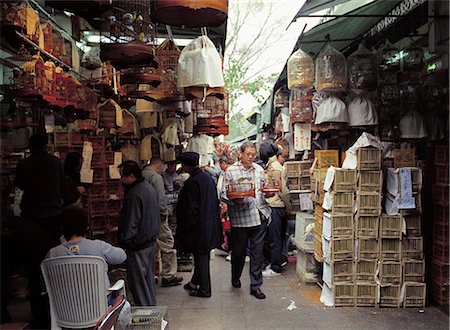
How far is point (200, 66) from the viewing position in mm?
4375

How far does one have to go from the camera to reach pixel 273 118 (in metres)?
12.8

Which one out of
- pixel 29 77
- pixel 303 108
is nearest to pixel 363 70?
pixel 303 108

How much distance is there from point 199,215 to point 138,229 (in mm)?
1550

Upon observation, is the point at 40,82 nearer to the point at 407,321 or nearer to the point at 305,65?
the point at 305,65

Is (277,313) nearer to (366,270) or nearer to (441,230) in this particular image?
(366,270)

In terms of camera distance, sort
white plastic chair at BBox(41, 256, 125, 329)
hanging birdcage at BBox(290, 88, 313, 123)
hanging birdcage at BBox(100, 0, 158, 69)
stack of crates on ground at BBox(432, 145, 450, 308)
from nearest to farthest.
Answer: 1. white plastic chair at BBox(41, 256, 125, 329)
2. hanging birdcage at BBox(100, 0, 158, 69)
3. stack of crates on ground at BBox(432, 145, 450, 308)
4. hanging birdcage at BBox(290, 88, 313, 123)

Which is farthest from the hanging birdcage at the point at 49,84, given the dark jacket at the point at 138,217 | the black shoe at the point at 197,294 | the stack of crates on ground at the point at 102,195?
the black shoe at the point at 197,294

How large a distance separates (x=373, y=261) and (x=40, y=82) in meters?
4.73

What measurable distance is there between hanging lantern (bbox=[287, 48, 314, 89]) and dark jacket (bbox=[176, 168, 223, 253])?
2.17 m

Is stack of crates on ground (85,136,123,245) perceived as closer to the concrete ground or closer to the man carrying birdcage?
the concrete ground

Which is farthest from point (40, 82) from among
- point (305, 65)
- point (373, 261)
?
point (373, 261)

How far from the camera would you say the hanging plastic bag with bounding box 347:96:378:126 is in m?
6.42

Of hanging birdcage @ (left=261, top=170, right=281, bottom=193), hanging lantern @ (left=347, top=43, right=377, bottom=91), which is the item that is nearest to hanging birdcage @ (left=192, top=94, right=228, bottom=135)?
hanging birdcage @ (left=261, top=170, right=281, bottom=193)

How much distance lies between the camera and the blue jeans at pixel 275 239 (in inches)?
312
